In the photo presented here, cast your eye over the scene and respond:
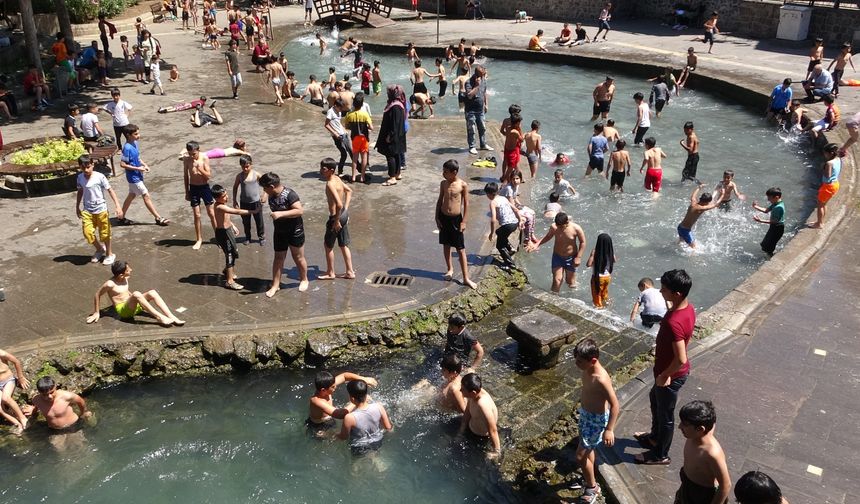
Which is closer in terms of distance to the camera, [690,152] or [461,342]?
[461,342]

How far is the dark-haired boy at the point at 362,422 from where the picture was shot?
684 centimetres

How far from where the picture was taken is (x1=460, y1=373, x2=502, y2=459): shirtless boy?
21.6 ft

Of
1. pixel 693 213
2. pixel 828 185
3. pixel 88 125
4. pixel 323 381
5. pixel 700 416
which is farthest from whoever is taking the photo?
pixel 88 125

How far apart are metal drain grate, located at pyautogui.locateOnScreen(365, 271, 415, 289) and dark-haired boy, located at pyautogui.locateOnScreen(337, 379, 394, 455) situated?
9.44ft

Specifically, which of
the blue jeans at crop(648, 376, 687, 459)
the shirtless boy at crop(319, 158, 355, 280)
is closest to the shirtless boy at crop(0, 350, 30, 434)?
the shirtless boy at crop(319, 158, 355, 280)

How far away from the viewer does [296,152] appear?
1559 centimetres

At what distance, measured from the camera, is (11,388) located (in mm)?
7434

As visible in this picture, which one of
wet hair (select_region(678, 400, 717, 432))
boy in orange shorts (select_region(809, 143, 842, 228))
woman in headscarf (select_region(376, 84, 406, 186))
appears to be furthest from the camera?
woman in headscarf (select_region(376, 84, 406, 186))

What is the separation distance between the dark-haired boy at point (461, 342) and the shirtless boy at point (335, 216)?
7.61ft

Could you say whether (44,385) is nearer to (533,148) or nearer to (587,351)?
(587,351)

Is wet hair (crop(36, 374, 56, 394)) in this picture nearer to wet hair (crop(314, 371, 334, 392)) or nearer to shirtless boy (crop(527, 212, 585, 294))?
wet hair (crop(314, 371, 334, 392))

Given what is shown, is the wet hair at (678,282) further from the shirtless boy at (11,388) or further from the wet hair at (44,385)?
the shirtless boy at (11,388)

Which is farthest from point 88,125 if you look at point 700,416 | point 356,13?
point 356,13

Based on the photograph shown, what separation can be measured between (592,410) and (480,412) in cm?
124
